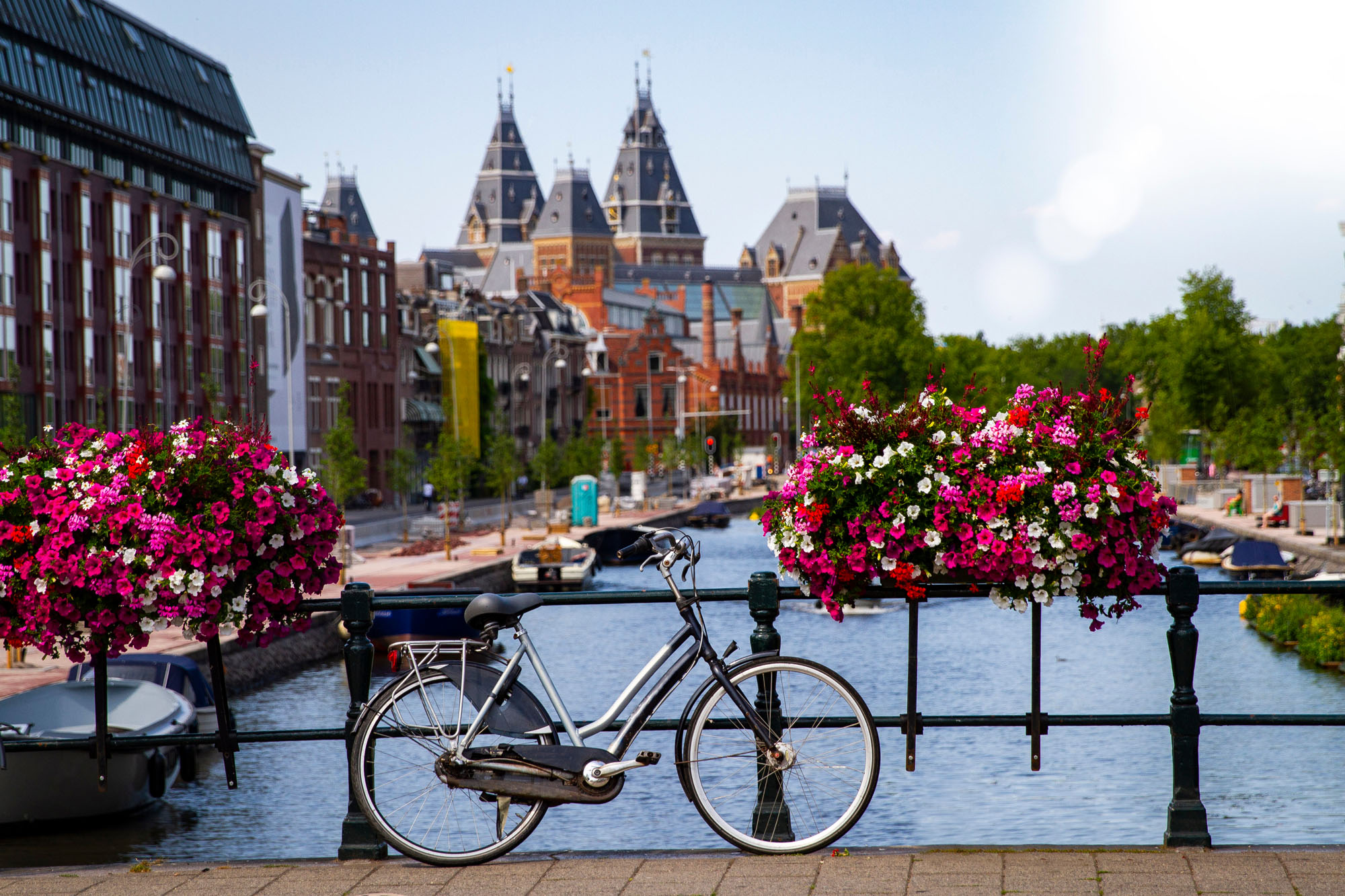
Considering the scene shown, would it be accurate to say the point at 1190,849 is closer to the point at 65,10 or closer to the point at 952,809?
the point at 952,809

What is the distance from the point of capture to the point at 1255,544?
151ft

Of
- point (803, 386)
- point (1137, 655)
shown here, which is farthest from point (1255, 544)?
point (803, 386)

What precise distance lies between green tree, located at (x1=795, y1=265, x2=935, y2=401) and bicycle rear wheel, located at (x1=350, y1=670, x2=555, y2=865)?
91635mm

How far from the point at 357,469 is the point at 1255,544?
1149 inches

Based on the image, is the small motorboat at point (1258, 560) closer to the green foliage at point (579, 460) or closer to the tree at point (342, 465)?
the tree at point (342, 465)

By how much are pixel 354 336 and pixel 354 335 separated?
8cm

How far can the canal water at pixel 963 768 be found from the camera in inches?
716

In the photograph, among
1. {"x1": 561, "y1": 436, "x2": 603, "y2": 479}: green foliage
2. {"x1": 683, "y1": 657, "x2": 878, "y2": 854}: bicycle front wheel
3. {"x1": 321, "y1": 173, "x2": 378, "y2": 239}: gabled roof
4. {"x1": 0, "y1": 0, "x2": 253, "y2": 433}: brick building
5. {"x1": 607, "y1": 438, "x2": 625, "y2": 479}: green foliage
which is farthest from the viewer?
{"x1": 321, "y1": 173, "x2": 378, "y2": 239}: gabled roof

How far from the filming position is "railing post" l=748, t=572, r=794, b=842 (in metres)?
6.91

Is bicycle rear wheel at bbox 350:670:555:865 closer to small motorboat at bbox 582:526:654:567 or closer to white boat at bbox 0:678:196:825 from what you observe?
white boat at bbox 0:678:196:825

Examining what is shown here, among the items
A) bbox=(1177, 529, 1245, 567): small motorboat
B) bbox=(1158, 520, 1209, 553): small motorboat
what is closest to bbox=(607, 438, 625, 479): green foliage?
bbox=(1158, 520, 1209, 553): small motorboat

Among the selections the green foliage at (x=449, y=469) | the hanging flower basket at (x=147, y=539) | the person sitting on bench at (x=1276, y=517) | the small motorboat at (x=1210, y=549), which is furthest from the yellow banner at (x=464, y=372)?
the hanging flower basket at (x=147, y=539)

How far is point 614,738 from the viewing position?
6.91 metres

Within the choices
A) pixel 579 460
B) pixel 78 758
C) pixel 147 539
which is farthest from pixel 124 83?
pixel 147 539
